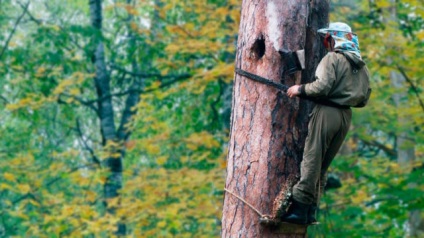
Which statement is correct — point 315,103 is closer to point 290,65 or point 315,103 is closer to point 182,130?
point 290,65

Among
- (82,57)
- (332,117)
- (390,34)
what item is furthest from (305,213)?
(82,57)

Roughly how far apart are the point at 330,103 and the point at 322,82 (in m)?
0.18

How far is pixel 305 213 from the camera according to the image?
401cm

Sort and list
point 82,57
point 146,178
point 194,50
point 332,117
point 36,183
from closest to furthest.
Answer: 1. point 332,117
2. point 194,50
3. point 146,178
4. point 36,183
5. point 82,57

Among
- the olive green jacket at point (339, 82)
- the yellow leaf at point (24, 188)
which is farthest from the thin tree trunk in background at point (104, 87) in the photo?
the olive green jacket at point (339, 82)

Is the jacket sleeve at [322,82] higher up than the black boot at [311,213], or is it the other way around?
the jacket sleeve at [322,82]

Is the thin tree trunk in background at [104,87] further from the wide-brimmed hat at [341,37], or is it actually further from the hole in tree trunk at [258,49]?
the wide-brimmed hat at [341,37]

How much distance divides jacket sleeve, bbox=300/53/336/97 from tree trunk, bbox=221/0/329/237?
19cm

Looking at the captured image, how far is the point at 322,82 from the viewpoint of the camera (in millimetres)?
3842

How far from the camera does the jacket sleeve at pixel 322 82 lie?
3842mm

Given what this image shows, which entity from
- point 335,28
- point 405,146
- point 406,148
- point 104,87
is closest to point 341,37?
point 335,28

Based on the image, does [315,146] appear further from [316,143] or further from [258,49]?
[258,49]

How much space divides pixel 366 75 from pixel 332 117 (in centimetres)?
33

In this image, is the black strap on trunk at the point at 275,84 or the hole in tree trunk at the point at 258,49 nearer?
the black strap on trunk at the point at 275,84
